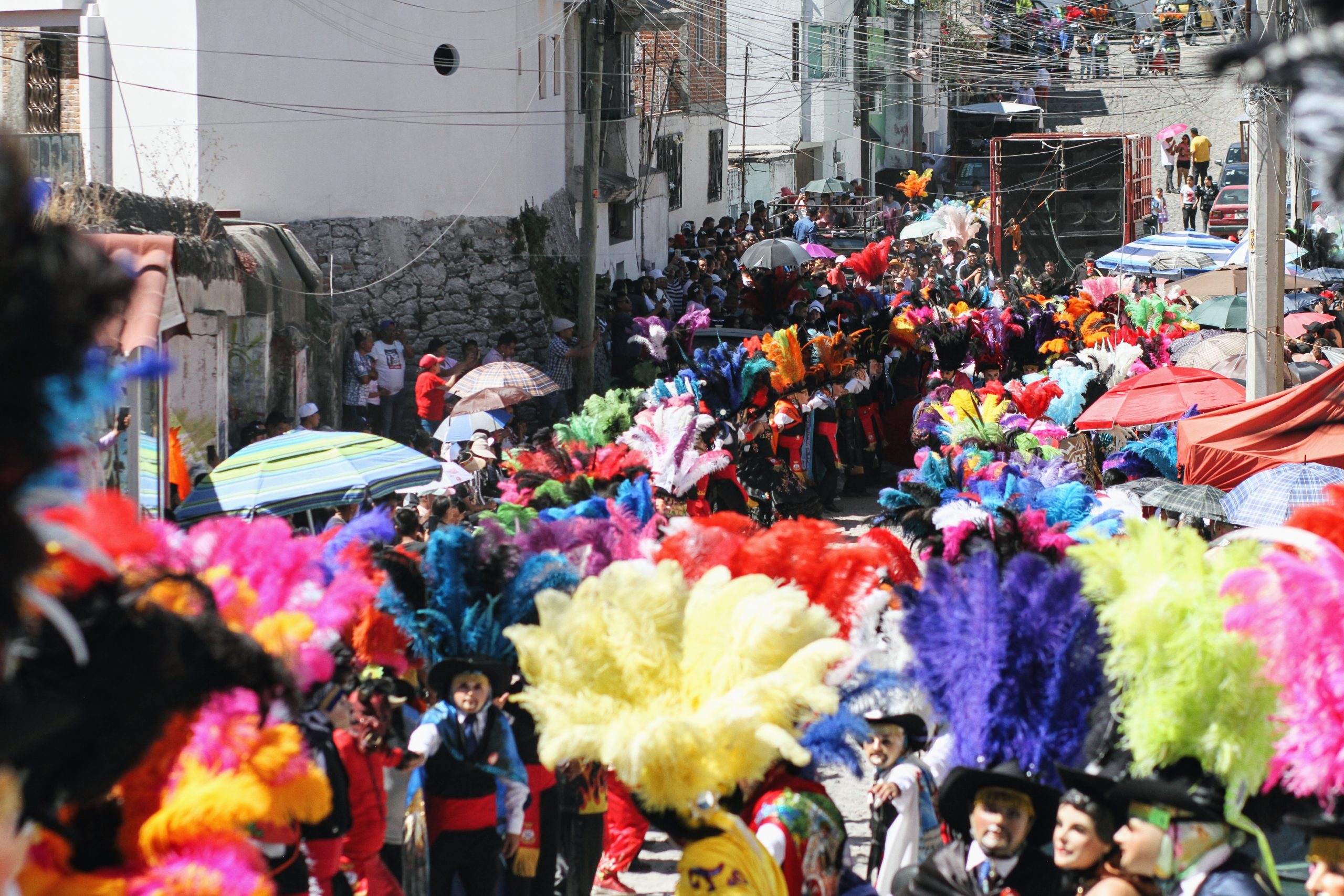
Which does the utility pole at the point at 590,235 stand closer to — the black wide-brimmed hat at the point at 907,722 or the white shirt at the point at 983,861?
the black wide-brimmed hat at the point at 907,722

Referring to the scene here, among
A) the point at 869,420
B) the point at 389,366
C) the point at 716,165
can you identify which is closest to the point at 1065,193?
the point at 716,165

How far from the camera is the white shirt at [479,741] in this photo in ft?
19.2

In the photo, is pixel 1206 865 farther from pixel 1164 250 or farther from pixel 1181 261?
pixel 1164 250

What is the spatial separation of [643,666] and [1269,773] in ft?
5.48

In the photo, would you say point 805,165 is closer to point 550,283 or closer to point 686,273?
point 686,273

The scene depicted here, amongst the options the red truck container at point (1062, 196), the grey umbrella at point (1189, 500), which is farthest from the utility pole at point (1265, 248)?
the red truck container at point (1062, 196)

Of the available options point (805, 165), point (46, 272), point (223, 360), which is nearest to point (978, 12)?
point (805, 165)

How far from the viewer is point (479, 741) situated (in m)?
5.93

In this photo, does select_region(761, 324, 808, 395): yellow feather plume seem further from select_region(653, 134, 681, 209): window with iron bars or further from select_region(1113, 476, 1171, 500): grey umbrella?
select_region(653, 134, 681, 209): window with iron bars

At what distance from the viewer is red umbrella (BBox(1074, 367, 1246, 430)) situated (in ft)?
38.4

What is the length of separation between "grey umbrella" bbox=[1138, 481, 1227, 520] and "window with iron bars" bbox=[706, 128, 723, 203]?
26.6 metres

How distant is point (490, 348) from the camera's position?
19188 millimetres

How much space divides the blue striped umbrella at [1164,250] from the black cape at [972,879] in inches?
793

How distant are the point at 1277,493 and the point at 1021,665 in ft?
15.2
